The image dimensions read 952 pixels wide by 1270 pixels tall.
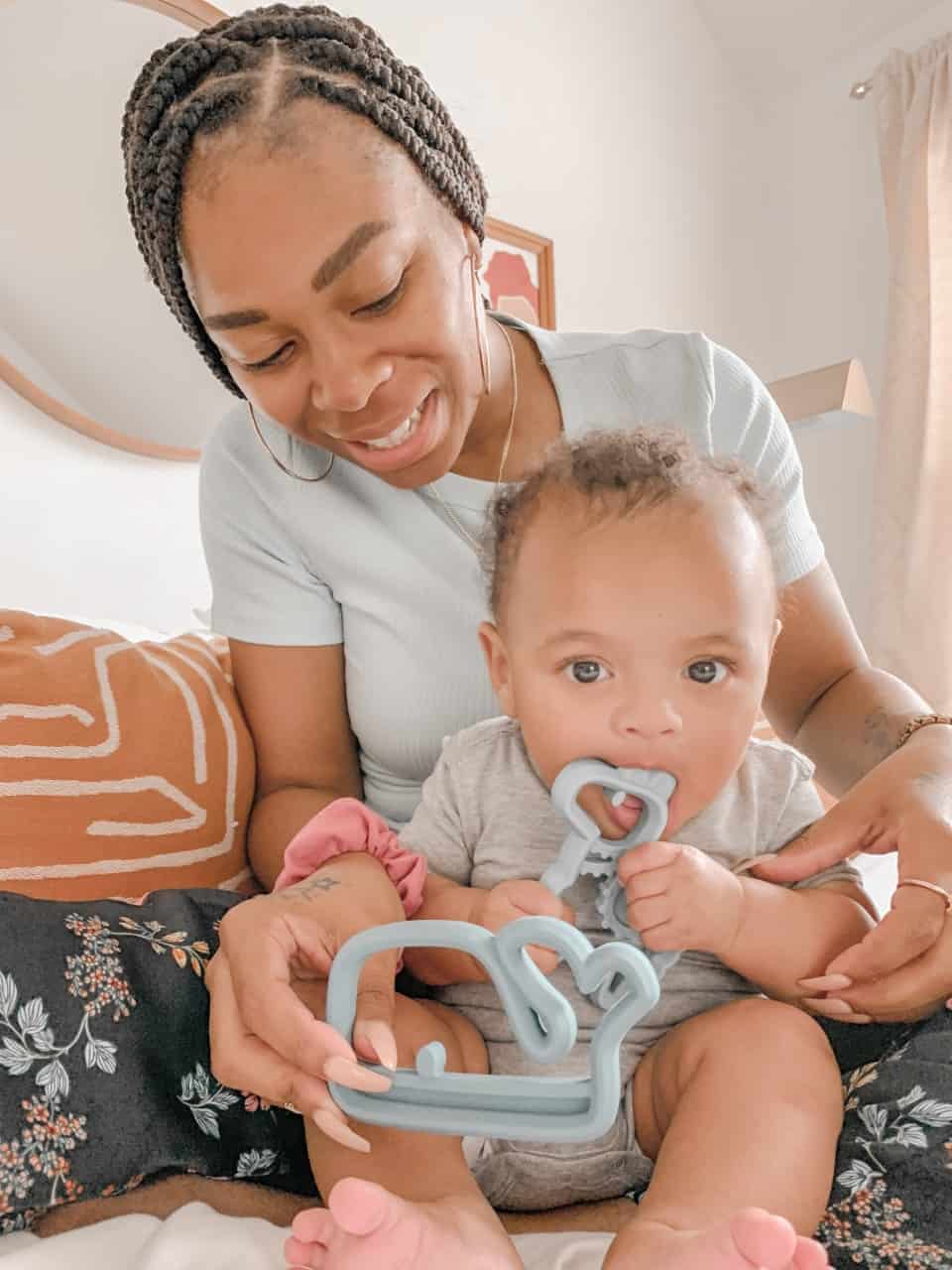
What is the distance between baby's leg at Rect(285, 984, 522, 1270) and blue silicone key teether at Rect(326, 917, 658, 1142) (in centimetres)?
5

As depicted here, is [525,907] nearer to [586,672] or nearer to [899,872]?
[586,672]

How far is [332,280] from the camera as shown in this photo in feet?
3.03

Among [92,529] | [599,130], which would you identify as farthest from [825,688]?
[599,130]

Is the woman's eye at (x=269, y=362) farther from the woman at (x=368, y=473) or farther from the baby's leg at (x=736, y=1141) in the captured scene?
the baby's leg at (x=736, y=1141)

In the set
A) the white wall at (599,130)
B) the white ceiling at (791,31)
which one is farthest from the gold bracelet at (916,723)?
the white ceiling at (791,31)

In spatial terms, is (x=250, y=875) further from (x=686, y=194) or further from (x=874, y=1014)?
(x=686, y=194)

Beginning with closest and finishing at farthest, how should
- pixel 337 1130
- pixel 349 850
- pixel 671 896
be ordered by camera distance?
pixel 337 1130 → pixel 671 896 → pixel 349 850

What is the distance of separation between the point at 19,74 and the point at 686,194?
6.55ft

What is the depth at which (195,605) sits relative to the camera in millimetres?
2041

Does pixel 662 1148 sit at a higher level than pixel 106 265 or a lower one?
lower

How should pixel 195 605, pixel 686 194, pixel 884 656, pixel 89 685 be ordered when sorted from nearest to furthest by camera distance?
pixel 89 685 < pixel 195 605 < pixel 884 656 < pixel 686 194

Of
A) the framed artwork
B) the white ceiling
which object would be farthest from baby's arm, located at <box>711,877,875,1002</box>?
the white ceiling

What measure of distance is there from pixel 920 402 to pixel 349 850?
98.6 inches

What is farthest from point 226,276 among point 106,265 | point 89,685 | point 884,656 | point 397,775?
point 884,656
